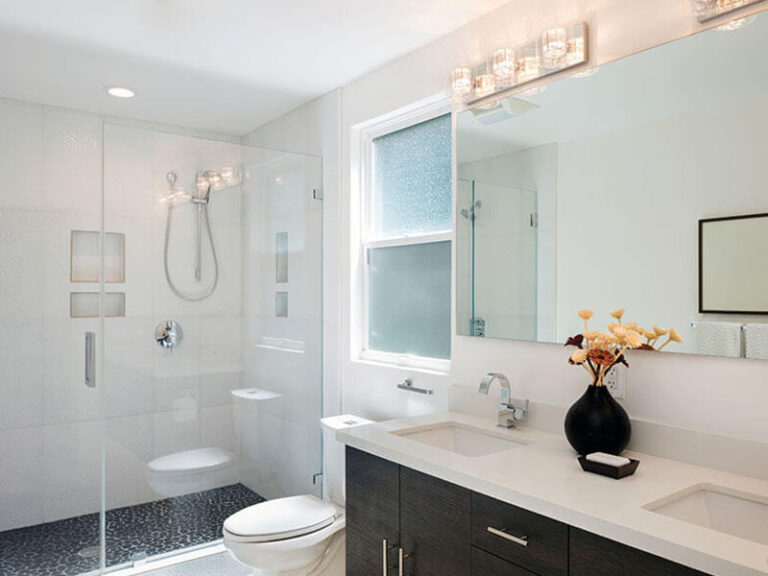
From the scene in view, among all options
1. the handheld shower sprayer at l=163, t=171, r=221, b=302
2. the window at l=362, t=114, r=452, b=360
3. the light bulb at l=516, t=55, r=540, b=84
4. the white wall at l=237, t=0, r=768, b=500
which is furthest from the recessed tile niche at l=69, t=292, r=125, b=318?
the light bulb at l=516, t=55, r=540, b=84

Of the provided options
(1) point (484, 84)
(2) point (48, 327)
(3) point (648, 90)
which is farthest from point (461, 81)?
(2) point (48, 327)

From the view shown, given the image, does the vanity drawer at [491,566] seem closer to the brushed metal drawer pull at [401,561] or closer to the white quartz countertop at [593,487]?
the white quartz countertop at [593,487]

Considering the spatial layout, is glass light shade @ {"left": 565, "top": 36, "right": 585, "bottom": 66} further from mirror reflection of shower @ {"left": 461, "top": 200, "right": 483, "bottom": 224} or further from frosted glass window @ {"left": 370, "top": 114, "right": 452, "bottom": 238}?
frosted glass window @ {"left": 370, "top": 114, "right": 452, "bottom": 238}

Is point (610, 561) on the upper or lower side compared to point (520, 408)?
lower

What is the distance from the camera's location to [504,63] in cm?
215

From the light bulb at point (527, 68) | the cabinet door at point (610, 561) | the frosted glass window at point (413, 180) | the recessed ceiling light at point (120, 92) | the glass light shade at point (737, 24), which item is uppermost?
the recessed ceiling light at point (120, 92)

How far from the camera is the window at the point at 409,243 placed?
262 centimetres

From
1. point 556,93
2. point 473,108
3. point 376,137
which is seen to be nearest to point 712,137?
point 556,93

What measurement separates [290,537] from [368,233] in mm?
1492

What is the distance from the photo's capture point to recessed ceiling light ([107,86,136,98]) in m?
A: 3.10

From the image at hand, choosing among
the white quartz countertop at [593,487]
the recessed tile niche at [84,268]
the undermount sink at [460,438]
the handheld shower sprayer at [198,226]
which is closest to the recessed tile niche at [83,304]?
the recessed tile niche at [84,268]

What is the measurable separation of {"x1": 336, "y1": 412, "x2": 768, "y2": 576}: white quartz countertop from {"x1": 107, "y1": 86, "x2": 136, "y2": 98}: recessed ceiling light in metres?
2.28

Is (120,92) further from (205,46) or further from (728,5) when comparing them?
(728,5)

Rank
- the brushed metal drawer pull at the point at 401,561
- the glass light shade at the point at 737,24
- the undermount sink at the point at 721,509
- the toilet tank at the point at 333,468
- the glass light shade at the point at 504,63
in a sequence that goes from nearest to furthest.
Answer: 1. the undermount sink at the point at 721,509
2. the glass light shade at the point at 737,24
3. the brushed metal drawer pull at the point at 401,561
4. the glass light shade at the point at 504,63
5. the toilet tank at the point at 333,468
